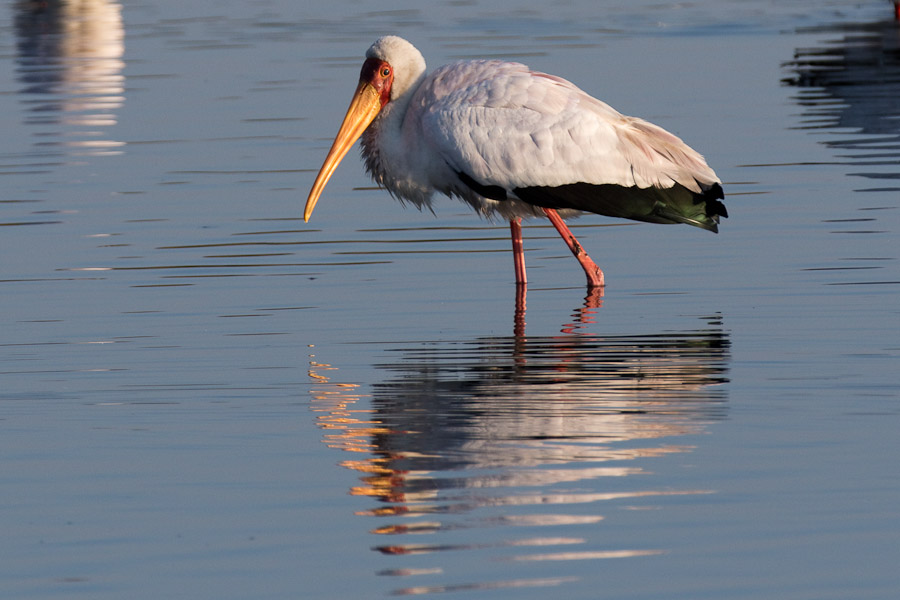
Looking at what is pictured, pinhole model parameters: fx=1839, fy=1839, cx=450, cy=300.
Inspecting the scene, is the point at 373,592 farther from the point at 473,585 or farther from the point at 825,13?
the point at 825,13

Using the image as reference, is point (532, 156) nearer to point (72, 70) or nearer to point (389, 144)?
point (389, 144)

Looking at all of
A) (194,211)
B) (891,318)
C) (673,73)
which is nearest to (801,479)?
(891,318)

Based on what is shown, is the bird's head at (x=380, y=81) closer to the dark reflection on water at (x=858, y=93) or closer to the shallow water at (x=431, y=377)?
the shallow water at (x=431, y=377)

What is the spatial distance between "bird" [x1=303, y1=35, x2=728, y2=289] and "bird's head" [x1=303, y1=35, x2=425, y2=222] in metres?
0.23

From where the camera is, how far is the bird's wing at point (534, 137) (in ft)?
33.2

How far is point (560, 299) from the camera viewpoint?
33.6 feet

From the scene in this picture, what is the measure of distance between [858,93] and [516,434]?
12.1m

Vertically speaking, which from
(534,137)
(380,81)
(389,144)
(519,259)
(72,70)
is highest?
(380,81)

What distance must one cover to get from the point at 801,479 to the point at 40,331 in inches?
178

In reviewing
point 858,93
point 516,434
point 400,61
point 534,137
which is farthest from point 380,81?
point 858,93

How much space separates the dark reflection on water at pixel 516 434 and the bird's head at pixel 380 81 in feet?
7.83

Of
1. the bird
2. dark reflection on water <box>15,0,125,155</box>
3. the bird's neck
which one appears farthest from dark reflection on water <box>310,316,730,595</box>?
dark reflection on water <box>15,0,125,155</box>

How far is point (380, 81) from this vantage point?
35.7 ft

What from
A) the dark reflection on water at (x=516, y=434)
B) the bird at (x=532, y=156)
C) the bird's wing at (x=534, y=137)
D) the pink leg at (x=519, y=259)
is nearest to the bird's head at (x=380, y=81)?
the bird at (x=532, y=156)
